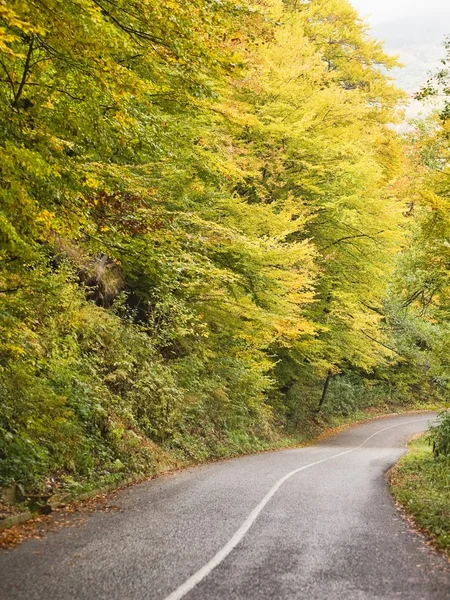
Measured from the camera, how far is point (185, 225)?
12883 millimetres

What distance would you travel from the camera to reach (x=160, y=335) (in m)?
14.7

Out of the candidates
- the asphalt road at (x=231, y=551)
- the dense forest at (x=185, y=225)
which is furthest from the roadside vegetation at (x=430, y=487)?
the dense forest at (x=185, y=225)

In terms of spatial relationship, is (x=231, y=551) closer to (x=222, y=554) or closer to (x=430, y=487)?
(x=222, y=554)

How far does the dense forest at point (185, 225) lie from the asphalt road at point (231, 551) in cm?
201

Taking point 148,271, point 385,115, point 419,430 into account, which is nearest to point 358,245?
point 385,115

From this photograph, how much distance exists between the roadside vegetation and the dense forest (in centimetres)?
215

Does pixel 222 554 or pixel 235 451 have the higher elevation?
pixel 222 554

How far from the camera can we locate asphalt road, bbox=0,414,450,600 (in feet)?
16.7

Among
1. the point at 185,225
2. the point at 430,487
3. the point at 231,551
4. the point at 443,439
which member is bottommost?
the point at 430,487

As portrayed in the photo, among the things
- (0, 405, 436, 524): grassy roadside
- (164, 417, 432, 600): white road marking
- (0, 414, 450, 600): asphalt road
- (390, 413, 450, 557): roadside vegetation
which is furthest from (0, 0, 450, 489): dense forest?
(164, 417, 432, 600): white road marking

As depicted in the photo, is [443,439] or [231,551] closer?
[231,551]

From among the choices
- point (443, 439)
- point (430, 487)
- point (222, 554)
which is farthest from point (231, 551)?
point (443, 439)

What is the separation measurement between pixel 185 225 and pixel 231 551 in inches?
319

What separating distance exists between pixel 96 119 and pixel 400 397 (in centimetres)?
3822
